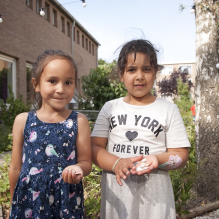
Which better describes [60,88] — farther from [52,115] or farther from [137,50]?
[137,50]

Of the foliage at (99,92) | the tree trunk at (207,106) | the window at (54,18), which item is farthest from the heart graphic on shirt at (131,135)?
the window at (54,18)

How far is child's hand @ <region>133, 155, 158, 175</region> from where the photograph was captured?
109 centimetres

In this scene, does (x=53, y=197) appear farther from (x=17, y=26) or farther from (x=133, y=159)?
(x=17, y=26)

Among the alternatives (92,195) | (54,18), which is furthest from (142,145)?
(54,18)

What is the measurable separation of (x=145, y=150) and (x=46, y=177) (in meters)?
0.53

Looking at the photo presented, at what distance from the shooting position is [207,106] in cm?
306

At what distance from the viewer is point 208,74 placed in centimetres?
305

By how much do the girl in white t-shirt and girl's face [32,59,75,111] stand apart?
0.31 meters

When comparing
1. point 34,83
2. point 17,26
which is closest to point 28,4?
point 17,26

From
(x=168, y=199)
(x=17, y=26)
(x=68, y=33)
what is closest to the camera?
(x=168, y=199)

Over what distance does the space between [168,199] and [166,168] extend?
0.62 feet

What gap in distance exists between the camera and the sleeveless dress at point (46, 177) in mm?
1202

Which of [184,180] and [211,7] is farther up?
[211,7]

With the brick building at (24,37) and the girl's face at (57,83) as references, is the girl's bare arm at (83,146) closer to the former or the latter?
the girl's face at (57,83)
